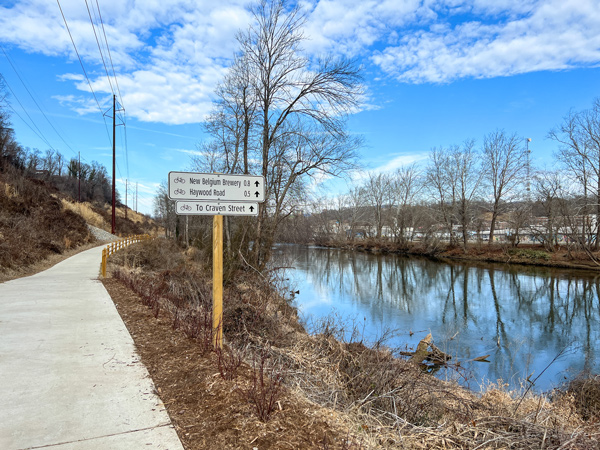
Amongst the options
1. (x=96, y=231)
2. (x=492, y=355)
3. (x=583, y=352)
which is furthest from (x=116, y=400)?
(x=96, y=231)

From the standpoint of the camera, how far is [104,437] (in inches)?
118

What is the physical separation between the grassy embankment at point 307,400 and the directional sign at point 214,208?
1.71 meters

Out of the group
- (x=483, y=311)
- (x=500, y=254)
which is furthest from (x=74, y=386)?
(x=500, y=254)

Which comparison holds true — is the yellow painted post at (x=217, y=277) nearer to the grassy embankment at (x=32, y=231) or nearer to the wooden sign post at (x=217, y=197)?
the wooden sign post at (x=217, y=197)

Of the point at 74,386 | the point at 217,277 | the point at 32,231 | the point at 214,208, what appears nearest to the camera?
the point at 74,386

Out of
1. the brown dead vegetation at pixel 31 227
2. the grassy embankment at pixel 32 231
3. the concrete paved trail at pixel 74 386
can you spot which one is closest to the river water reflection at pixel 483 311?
the concrete paved trail at pixel 74 386

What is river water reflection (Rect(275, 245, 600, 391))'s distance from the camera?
1053cm

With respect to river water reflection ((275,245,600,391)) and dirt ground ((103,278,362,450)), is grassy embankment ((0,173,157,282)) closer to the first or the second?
river water reflection ((275,245,600,391))

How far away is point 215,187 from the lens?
186 inches

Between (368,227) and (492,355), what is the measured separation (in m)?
53.4

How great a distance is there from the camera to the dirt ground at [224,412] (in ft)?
9.55

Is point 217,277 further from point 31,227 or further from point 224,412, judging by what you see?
point 31,227

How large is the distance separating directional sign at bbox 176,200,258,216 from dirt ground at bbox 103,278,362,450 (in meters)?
1.87

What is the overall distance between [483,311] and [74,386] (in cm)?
1708
